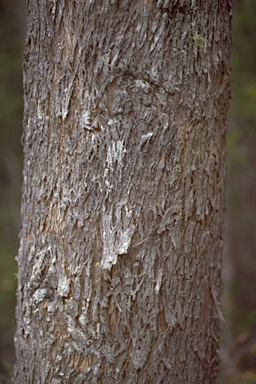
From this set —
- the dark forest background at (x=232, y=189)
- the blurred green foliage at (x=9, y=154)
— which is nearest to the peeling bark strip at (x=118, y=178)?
the dark forest background at (x=232, y=189)

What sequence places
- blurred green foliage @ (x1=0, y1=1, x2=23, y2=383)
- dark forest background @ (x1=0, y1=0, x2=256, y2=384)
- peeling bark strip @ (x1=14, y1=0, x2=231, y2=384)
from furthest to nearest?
1. blurred green foliage @ (x1=0, y1=1, x2=23, y2=383)
2. dark forest background @ (x1=0, y1=0, x2=256, y2=384)
3. peeling bark strip @ (x1=14, y1=0, x2=231, y2=384)

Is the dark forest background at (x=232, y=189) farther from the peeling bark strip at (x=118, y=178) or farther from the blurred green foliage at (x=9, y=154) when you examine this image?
the peeling bark strip at (x=118, y=178)

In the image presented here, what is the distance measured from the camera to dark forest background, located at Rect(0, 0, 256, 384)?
5230 mm

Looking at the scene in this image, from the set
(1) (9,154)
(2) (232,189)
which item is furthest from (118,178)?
(1) (9,154)

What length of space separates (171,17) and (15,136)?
636 cm

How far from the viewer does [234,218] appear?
321 inches

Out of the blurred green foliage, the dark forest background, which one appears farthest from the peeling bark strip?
the blurred green foliage

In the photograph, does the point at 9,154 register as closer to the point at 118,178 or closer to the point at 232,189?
the point at 232,189

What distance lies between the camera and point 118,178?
6.70ft

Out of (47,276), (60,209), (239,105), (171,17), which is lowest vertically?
(47,276)

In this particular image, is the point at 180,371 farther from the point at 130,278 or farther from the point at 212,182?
the point at 212,182

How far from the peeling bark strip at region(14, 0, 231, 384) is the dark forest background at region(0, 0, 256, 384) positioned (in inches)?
44.3

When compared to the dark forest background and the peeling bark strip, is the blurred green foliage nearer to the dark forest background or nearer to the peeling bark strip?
the dark forest background

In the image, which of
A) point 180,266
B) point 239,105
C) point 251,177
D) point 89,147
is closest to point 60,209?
point 89,147
